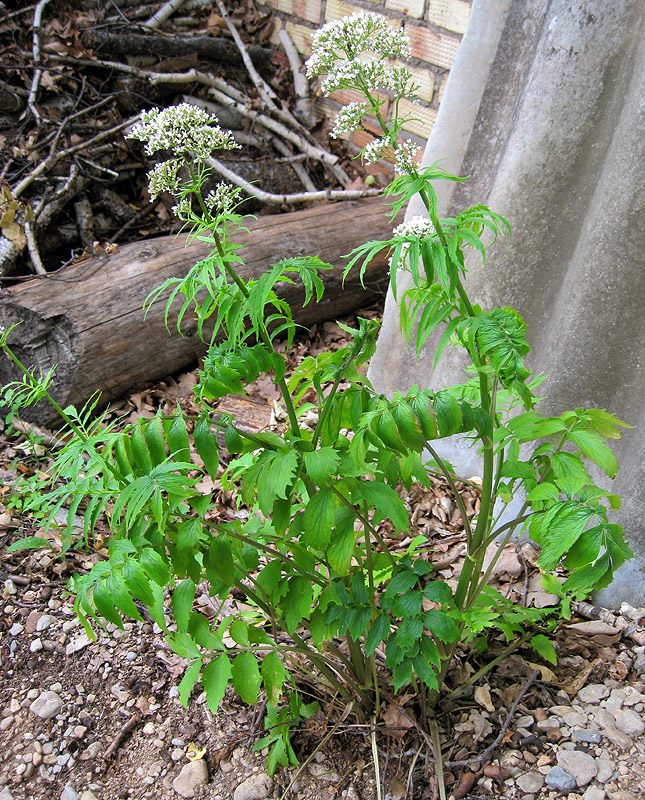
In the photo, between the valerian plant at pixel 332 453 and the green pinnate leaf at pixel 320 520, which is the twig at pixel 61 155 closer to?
the valerian plant at pixel 332 453

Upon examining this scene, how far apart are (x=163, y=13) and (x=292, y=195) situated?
1.84m

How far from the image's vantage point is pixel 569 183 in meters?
2.11

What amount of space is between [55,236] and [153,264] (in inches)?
36.6

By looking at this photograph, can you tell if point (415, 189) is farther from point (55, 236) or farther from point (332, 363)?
point (55, 236)

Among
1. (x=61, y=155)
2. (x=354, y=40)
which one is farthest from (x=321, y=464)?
(x=61, y=155)

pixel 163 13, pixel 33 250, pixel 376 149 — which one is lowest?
pixel 33 250

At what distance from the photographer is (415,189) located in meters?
1.18

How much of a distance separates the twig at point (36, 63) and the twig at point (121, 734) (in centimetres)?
363

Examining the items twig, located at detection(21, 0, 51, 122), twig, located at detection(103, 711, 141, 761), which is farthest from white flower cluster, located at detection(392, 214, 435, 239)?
twig, located at detection(21, 0, 51, 122)

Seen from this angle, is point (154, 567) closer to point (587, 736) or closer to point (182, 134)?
point (182, 134)

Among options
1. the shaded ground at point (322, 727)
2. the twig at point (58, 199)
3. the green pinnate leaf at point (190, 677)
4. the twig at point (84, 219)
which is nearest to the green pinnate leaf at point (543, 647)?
the shaded ground at point (322, 727)

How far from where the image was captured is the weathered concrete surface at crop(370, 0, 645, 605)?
1.96m

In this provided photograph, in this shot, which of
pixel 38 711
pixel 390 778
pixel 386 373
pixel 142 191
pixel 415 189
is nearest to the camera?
pixel 415 189

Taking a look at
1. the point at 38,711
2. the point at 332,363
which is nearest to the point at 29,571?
the point at 38,711
